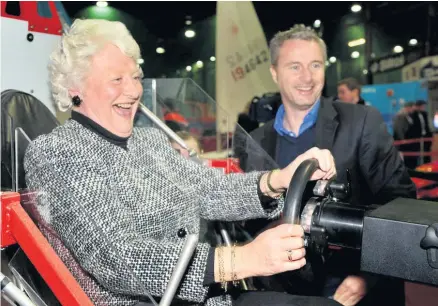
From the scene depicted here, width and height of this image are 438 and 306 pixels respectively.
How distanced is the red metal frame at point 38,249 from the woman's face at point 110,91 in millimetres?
320

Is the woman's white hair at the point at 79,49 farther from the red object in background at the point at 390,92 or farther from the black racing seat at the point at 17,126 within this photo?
the red object in background at the point at 390,92

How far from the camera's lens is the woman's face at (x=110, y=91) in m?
1.31

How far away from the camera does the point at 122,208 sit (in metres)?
1.15

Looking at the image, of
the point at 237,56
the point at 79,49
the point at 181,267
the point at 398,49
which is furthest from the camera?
the point at 398,49

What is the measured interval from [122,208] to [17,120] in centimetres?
83

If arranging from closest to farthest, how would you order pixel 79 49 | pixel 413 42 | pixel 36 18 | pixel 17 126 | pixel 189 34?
1. pixel 79 49
2. pixel 17 126
3. pixel 36 18
4. pixel 413 42
5. pixel 189 34

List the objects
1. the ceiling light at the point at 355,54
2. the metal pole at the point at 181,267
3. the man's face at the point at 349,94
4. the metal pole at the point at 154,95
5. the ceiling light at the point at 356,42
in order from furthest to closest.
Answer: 1. the ceiling light at the point at 355,54
2. the ceiling light at the point at 356,42
3. the man's face at the point at 349,94
4. the metal pole at the point at 154,95
5. the metal pole at the point at 181,267

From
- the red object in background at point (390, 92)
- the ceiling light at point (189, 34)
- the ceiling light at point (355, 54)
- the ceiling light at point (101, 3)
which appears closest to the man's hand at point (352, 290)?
the red object in background at point (390, 92)

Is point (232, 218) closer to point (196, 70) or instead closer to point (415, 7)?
point (196, 70)

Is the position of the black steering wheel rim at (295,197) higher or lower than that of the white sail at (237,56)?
lower

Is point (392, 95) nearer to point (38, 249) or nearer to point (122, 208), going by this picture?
point (122, 208)

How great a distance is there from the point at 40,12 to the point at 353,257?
2036mm

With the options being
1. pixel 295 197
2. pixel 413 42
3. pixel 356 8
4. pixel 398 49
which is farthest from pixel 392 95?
pixel 295 197

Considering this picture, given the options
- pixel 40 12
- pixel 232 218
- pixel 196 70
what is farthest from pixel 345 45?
pixel 232 218
